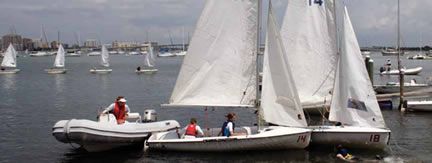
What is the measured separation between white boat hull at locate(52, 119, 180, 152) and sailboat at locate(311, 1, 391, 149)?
853 cm

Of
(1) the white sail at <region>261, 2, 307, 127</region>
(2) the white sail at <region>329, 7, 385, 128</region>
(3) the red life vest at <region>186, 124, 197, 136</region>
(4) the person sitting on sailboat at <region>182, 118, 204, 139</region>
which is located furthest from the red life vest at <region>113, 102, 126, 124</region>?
(2) the white sail at <region>329, 7, 385, 128</region>

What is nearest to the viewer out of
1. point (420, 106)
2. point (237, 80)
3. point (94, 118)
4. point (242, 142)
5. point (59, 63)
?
point (242, 142)

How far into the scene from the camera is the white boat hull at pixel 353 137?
26172 mm

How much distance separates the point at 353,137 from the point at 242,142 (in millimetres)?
5450

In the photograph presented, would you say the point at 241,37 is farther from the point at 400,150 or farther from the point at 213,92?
the point at 400,150

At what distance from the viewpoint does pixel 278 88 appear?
26.1 m

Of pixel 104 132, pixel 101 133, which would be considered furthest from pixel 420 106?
pixel 101 133

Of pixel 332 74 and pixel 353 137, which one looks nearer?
pixel 353 137

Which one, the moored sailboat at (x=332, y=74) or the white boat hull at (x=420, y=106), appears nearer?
the moored sailboat at (x=332, y=74)

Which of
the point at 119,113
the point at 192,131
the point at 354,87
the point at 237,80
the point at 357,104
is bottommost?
the point at 192,131

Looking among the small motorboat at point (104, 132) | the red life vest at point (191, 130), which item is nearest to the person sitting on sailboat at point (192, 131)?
the red life vest at point (191, 130)

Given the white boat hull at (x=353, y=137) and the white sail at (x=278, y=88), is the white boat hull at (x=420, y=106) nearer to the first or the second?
the white boat hull at (x=353, y=137)

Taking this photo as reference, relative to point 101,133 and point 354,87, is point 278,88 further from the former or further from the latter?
point 101,133

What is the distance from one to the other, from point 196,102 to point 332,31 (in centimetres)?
946
